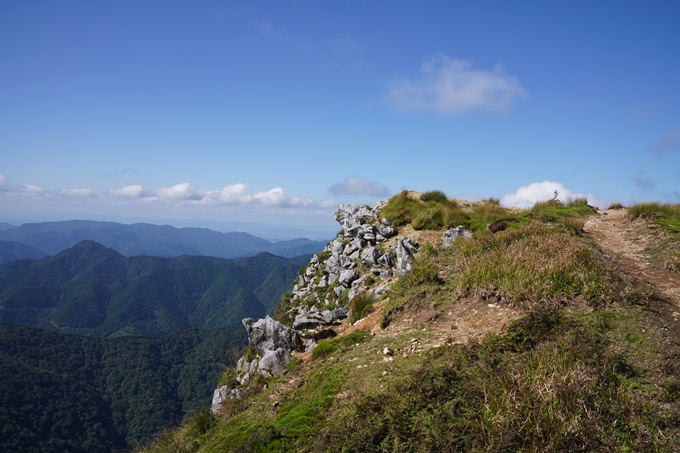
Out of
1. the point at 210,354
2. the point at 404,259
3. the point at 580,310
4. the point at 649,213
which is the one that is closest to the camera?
the point at 580,310

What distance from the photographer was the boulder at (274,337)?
1348 cm

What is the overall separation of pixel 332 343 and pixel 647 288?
26.7 ft

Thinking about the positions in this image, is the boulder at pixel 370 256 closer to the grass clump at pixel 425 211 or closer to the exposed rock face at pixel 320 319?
the exposed rock face at pixel 320 319

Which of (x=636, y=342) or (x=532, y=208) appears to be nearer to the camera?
(x=636, y=342)

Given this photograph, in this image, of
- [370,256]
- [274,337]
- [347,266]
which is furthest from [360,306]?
[347,266]

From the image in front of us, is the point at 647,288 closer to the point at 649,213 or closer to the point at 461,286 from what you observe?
the point at 461,286

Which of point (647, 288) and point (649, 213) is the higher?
point (649, 213)

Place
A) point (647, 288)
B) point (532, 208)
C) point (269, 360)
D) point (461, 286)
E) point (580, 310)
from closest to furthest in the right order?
point (580, 310) → point (647, 288) → point (461, 286) → point (269, 360) → point (532, 208)

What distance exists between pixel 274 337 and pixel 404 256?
21.4 ft

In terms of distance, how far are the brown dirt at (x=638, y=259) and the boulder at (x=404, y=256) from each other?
706 centimetres

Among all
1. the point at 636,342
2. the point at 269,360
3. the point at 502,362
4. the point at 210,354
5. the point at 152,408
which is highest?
the point at 636,342

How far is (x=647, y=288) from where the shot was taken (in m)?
8.45

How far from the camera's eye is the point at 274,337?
13766 mm

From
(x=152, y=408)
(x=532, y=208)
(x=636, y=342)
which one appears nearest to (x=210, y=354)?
(x=152, y=408)
